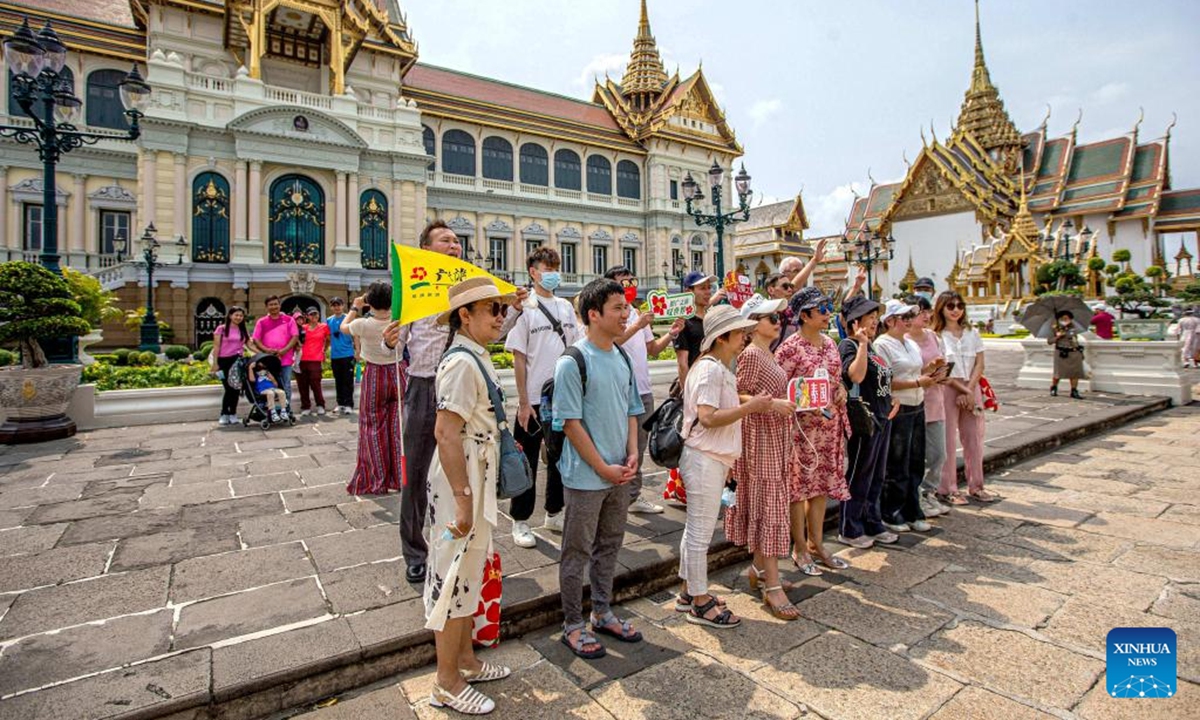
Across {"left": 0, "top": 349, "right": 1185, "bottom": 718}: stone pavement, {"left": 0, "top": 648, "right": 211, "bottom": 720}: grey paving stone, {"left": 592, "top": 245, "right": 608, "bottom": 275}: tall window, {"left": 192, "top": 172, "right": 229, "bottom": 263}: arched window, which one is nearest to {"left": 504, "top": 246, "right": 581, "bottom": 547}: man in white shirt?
{"left": 0, "top": 349, "right": 1185, "bottom": 718}: stone pavement

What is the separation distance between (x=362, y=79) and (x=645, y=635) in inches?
1129

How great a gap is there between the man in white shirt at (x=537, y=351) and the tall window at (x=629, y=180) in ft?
103

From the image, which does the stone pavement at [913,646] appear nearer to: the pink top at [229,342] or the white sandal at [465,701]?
the white sandal at [465,701]

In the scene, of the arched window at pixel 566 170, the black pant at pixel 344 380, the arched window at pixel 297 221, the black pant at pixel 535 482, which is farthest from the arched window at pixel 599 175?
the black pant at pixel 535 482

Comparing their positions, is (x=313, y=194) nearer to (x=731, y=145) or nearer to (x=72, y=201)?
(x=72, y=201)

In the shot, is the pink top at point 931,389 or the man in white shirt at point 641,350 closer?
the man in white shirt at point 641,350

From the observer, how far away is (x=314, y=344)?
28.2ft

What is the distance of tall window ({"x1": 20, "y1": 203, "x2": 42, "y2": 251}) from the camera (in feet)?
66.3

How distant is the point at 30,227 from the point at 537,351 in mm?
26097

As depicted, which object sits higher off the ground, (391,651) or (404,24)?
(404,24)

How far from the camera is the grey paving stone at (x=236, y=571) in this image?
10.1 feet

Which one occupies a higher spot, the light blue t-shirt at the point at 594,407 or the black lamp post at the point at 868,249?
the black lamp post at the point at 868,249

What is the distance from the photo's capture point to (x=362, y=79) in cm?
2566

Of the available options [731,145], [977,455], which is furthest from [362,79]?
[977,455]
